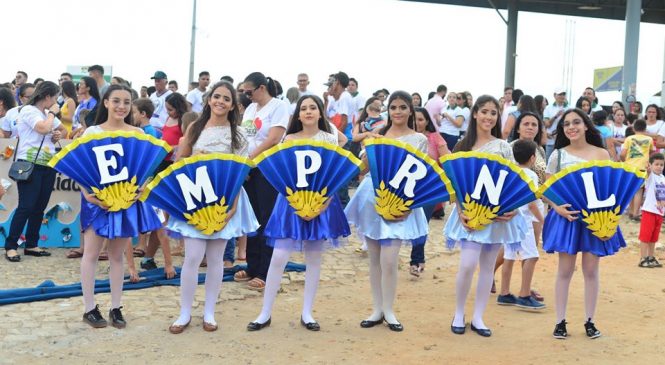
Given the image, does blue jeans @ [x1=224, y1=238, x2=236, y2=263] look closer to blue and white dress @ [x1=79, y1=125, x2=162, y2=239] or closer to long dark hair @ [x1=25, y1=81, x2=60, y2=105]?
blue and white dress @ [x1=79, y1=125, x2=162, y2=239]

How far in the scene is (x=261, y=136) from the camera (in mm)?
7098

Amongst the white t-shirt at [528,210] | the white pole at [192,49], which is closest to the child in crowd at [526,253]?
the white t-shirt at [528,210]

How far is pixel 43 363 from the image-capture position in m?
5.05

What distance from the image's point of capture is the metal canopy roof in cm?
2375

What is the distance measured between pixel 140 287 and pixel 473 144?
3.37m

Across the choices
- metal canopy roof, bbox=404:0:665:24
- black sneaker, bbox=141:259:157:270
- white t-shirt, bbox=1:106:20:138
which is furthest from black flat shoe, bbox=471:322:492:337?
metal canopy roof, bbox=404:0:665:24

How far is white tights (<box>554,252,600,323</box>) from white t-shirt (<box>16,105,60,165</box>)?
559cm

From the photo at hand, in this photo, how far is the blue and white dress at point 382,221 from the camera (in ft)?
19.5

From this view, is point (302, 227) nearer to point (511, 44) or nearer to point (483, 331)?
point (483, 331)

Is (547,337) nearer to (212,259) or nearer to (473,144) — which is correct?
(473,144)

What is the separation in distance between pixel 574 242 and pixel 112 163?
137 inches

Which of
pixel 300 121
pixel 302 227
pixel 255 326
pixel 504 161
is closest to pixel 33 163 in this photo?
pixel 300 121

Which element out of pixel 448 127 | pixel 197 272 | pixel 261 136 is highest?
pixel 448 127

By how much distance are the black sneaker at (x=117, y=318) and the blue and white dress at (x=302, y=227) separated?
1.28 m
